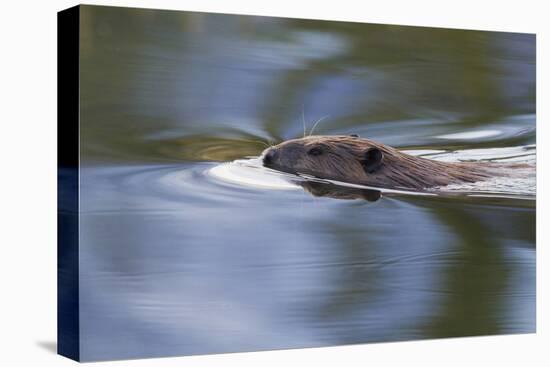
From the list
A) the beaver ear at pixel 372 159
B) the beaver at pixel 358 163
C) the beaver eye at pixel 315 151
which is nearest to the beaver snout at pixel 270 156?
the beaver at pixel 358 163

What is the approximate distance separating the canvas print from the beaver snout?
0.01 metres

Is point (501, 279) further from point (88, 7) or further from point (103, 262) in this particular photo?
point (88, 7)

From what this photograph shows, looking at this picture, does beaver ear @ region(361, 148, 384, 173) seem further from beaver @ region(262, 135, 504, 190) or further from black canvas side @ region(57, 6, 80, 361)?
black canvas side @ region(57, 6, 80, 361)

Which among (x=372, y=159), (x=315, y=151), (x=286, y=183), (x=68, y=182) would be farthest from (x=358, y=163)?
(x=68, y=182)

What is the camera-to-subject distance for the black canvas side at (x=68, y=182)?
7.47 meters

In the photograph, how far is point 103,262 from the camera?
7480mm

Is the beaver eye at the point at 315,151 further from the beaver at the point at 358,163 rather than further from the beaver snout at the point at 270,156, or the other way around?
the beaver snout at the point at 270,156

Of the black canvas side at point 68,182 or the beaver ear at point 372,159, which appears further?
the beaver ear at point 372,159

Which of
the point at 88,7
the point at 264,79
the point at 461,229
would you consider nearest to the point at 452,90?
the point at 461,229

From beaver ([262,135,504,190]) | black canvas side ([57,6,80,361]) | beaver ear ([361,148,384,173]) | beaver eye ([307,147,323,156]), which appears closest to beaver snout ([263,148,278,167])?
beaver ([262,135,504,190])

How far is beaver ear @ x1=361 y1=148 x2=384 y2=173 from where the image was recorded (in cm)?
834

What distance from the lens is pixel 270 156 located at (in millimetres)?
8086

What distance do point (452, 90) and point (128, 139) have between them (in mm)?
2666

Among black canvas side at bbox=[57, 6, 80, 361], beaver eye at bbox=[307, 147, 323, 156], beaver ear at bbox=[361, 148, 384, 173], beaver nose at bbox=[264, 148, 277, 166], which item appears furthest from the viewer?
beaver ear at bbox=[361, 148, 384, 173]
